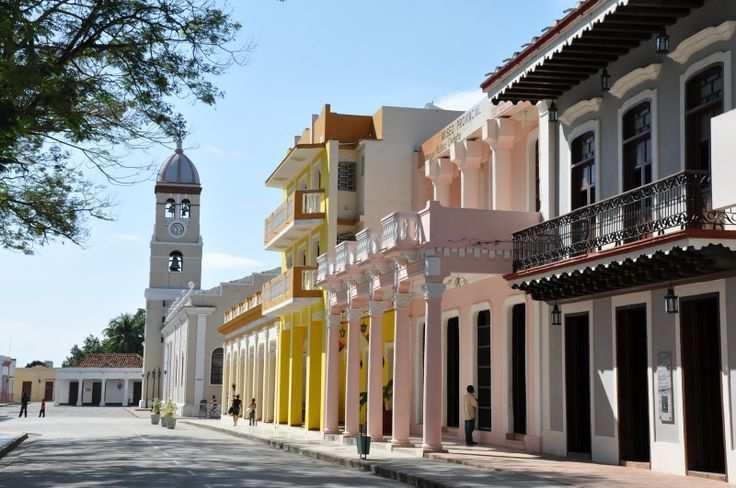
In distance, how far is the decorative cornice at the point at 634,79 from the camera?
671 inches

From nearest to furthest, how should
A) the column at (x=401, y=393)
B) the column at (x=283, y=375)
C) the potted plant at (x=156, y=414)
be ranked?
the column at (x=401, y=393) → the column at (x=283, y=375) → the potted plant at (x=156, y=414)

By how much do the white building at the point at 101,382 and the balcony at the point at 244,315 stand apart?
50.8m

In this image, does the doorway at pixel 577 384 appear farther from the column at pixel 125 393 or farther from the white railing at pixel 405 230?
the column at pixel 125 393

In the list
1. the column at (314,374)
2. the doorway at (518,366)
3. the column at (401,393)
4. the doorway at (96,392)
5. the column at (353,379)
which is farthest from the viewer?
the doorway at (96,392)

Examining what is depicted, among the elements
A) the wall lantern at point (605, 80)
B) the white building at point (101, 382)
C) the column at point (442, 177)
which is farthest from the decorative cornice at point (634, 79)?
the white building at point (101, 382)

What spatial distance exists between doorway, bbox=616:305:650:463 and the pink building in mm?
3150

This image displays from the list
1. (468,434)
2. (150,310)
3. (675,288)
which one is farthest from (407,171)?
(150,310)

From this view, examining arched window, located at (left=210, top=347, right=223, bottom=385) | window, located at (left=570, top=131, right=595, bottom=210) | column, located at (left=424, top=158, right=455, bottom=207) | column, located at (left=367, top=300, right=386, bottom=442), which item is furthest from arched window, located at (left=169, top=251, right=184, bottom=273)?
window, located at (left=570, top=131, right=595, bottom=210)

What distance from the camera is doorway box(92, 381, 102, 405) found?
4210 inches

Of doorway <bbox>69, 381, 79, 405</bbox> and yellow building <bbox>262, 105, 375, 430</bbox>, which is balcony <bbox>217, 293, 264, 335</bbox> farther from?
doorway <bbox>69, 381, 79, 405</bbox>

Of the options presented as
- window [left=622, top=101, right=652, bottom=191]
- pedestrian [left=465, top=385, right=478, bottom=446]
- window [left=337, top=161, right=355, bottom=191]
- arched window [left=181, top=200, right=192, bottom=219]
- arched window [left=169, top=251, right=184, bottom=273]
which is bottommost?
pedestrian [left=465, top=385, right=478, bottom=446]

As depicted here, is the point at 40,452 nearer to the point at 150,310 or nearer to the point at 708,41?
the point at 708,41

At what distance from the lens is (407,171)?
1234 inches

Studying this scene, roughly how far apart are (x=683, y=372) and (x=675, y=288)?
1.35m
